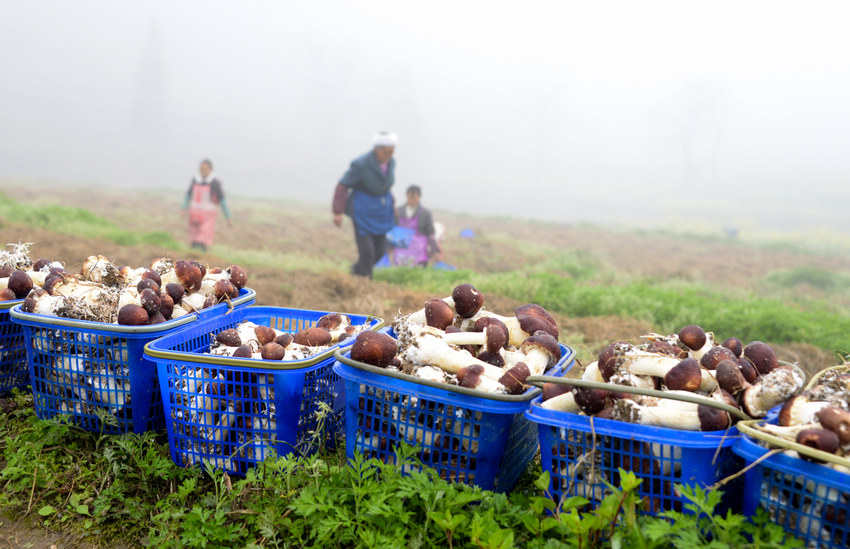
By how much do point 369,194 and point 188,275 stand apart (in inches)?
332

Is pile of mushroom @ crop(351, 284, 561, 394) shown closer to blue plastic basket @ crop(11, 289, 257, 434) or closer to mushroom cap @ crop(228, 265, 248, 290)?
blue plastic basket @ crop(11, 289, 257, 434)

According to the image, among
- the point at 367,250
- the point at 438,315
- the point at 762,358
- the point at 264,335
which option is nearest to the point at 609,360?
the point at 762,358

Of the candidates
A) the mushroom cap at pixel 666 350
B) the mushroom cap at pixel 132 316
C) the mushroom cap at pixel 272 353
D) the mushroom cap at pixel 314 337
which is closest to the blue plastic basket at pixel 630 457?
the mushroom cap at pixel 666 350

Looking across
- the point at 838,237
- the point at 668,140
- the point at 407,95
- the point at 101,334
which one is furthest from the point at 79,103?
the point at 101,334

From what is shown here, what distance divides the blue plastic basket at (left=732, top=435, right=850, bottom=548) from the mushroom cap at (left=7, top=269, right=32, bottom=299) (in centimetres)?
461

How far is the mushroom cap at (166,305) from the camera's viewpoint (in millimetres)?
3789

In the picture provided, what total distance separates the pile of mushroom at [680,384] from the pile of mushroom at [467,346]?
27cm

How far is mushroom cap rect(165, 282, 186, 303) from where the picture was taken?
13.0 ft

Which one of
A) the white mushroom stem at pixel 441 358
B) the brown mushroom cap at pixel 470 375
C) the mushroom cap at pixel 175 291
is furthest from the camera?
the mushroom cap at pixel 175 291

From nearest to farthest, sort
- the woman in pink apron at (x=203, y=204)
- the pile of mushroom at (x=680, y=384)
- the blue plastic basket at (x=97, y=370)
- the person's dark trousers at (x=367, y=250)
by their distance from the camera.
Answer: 1. the pile of mushroom at (x=680, y=384)
2. the blue plastic basket at (x=97, y=370)
3. the person's dark trousers at (x=367, y=250)
4. the woman in pink apron at (x=203, y=204)

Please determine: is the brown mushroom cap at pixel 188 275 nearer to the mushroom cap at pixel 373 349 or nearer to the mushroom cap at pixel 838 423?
the mushroom cap at pixel 373 349

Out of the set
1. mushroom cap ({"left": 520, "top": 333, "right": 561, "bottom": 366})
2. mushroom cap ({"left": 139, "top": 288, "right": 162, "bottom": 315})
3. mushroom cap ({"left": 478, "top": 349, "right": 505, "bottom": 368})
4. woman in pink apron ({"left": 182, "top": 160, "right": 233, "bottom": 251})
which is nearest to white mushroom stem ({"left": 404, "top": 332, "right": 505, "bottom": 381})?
mushroom cap ({"left": 478, "top": 349, "right": 505, "bottom": 368})

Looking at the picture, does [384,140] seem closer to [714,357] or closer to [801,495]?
[714,357]

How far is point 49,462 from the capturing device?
137 inches
